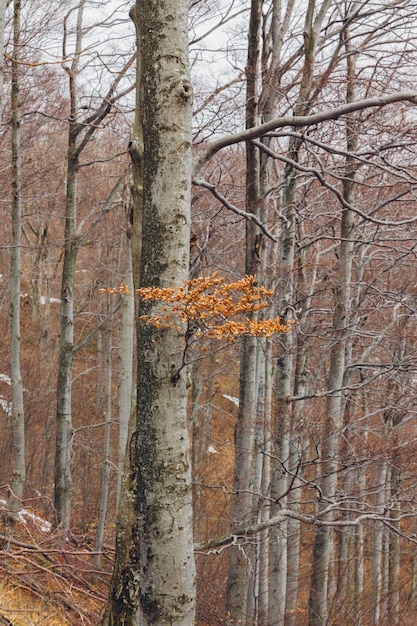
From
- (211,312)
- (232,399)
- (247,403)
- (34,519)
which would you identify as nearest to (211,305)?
(211,312)

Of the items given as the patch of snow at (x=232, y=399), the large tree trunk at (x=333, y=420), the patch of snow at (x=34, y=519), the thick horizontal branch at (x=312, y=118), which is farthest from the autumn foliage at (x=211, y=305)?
the patch of snow at (x=232, y=399)

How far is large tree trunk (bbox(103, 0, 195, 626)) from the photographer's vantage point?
8.70 ft

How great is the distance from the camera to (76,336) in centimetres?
2241

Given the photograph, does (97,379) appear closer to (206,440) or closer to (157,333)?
(206,440)

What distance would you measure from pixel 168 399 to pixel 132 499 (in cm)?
108

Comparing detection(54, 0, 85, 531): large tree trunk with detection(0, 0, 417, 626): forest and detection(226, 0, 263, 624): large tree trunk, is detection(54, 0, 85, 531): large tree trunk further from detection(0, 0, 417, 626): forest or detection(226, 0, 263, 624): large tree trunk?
detection(226, 0, 263, 624): large tree trunk

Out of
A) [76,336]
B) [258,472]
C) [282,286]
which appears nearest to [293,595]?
[258,472]

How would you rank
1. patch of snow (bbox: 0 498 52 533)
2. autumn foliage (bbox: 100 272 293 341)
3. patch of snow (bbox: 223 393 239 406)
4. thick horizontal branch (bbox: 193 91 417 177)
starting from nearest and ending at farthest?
autumn foliage (bbox: 100 272 293 341) < thick horizontal branch (bbox: 193 91 417 177) < patch of snow (bbox: 0 498 52 533) < patch of snow (bbox: 223 393 239 406)

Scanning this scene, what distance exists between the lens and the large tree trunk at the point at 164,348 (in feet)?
8.70

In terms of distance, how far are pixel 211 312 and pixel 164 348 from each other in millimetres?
491

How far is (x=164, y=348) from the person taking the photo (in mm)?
2699

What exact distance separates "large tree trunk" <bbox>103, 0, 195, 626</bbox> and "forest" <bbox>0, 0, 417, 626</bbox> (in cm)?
1

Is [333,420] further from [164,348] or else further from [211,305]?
[211,305]

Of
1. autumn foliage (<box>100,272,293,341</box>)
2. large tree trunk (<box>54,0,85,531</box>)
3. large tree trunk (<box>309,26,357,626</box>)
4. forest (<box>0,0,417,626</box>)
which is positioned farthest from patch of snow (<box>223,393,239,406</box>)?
autumn foliage (<box>100,272,293,341</box>)
